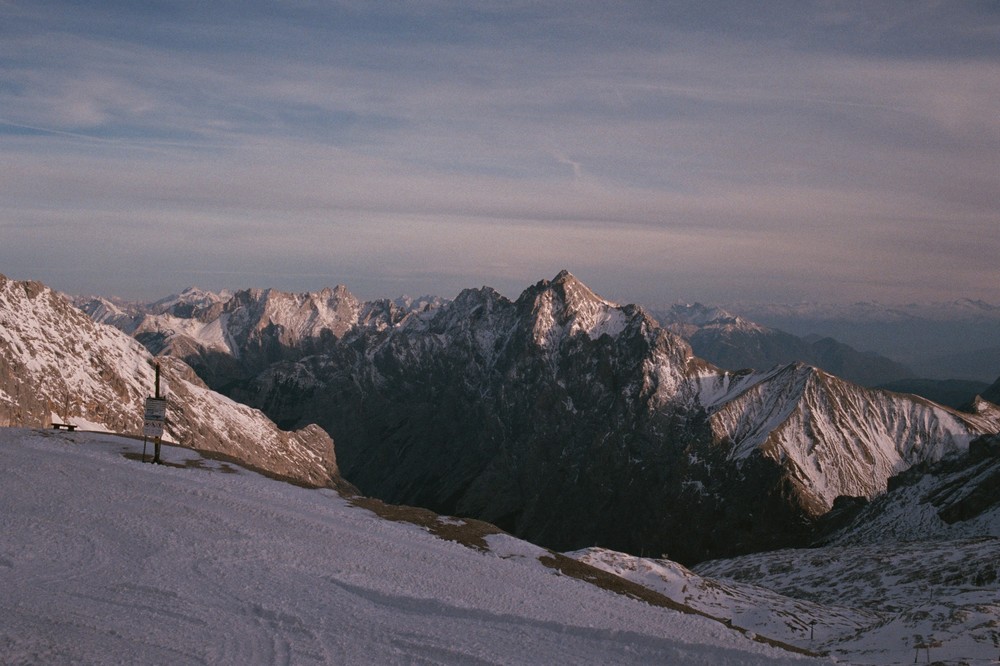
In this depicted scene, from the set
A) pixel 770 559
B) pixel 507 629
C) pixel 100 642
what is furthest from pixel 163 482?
pixel 770 559

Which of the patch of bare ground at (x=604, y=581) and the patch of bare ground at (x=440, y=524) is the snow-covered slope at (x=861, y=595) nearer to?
the patch of bare ground at (x=604, y=581)

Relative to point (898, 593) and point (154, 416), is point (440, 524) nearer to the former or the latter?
point (154, 416)

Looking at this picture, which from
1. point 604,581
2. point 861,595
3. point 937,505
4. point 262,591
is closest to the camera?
point 262,591

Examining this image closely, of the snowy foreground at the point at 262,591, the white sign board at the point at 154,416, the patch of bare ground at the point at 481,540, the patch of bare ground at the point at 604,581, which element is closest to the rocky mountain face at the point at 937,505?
the patch of bare ground at the point at 604,581

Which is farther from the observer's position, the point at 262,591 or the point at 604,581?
the point at 604,581

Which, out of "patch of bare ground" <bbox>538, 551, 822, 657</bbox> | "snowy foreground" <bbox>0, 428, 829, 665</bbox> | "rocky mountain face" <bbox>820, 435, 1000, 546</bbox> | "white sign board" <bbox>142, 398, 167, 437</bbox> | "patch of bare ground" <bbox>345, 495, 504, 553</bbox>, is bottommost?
"rocky mountain face" <bbox>820, 435, 1000, 546</bbox>

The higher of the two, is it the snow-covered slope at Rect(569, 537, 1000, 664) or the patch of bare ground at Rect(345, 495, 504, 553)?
the patch of bare ground at Rect(345, 495, 504, 553)

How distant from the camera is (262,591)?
26.9 meters

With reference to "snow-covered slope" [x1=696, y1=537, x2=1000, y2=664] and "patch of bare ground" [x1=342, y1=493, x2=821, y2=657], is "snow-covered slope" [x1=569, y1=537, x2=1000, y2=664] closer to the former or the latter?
"snow-covered slope" [x1=696, y1=537, x2=1000, y2=664]

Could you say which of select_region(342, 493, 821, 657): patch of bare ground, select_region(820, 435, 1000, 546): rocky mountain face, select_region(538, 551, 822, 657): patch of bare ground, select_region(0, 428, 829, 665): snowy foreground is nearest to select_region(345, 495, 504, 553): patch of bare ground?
select_region(342, 493, 821, 657): patch of bare ground

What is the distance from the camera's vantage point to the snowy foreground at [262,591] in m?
22.3

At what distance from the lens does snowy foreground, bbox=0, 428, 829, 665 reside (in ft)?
73.2

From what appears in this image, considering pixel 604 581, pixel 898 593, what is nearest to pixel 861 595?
pixel 898 593

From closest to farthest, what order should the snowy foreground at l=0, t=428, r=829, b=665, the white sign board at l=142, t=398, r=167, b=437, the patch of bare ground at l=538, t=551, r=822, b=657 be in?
the snowy foreground at l=0, t=428, r=829, b=665, the patch of bare ground at l=538, t=551, r=822, b=657, the white sign board at l=142, t=398, r=167, b=437
